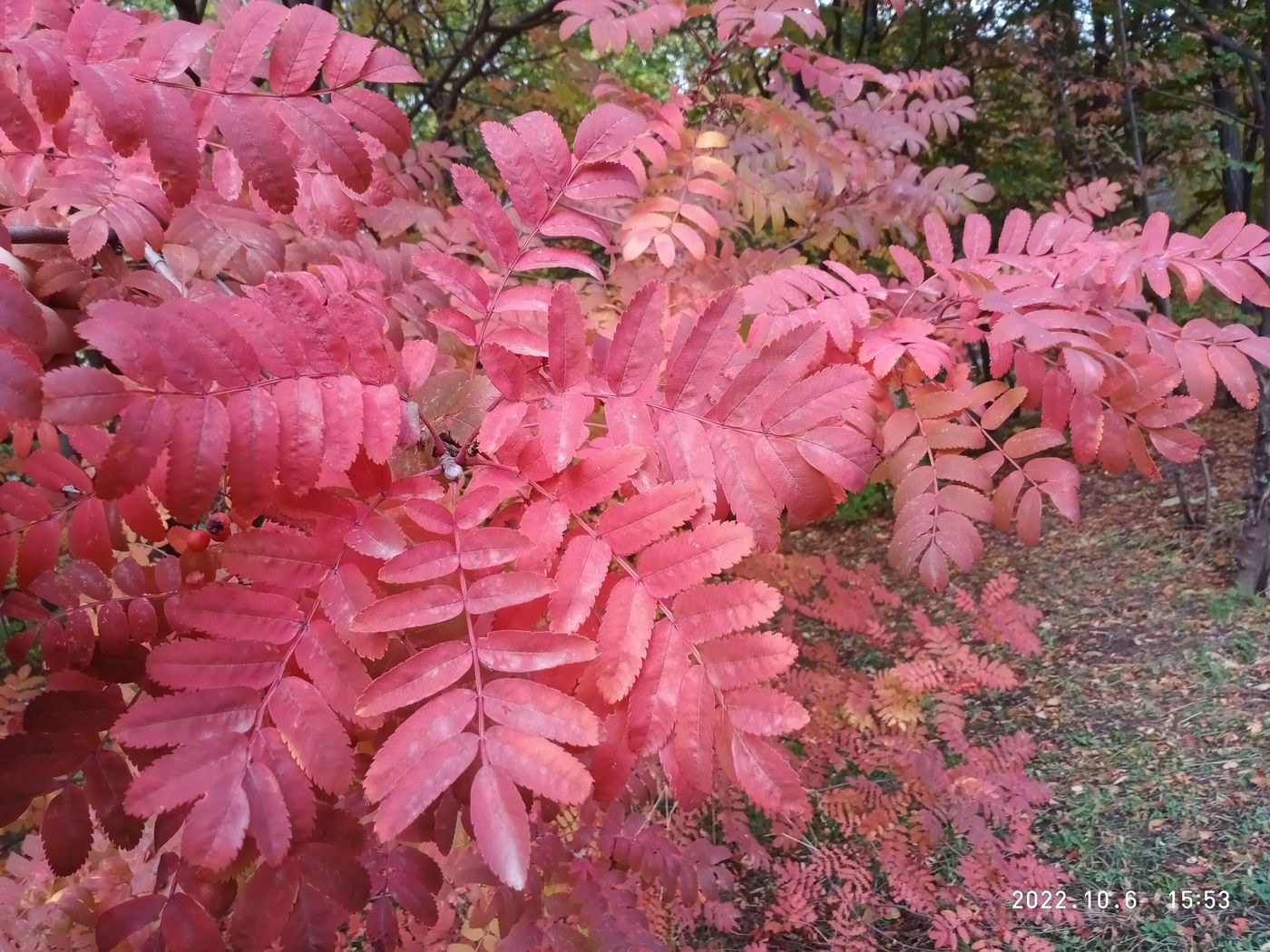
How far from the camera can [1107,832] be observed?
2.75m

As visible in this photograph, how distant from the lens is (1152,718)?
3.16 metres

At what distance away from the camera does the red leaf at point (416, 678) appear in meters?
0.70

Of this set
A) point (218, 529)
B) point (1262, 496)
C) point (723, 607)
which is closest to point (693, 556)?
point (723, 607)

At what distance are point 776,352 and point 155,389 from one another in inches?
26.3

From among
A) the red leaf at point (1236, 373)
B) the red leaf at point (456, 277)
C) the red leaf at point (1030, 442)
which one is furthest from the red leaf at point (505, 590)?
the red leaf at point (1236, 373)

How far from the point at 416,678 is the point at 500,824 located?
17 centimetres

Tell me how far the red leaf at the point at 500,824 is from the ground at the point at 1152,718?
268 cm

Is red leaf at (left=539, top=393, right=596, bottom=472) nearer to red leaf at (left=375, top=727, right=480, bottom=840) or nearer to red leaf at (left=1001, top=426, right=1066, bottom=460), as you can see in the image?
red leaf at (left=375, top=727, right=480, bottom=840)

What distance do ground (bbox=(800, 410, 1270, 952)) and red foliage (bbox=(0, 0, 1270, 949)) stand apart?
2.15m

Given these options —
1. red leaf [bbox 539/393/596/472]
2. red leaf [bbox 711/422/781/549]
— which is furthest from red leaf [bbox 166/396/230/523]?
red leaf [bbox 711/422/781/549]

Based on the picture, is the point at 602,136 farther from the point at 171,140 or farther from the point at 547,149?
the point at 171,140

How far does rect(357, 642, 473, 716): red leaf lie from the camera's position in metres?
0.70

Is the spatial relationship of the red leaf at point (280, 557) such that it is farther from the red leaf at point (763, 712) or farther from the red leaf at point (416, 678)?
the red leaf at point (763, 712)
